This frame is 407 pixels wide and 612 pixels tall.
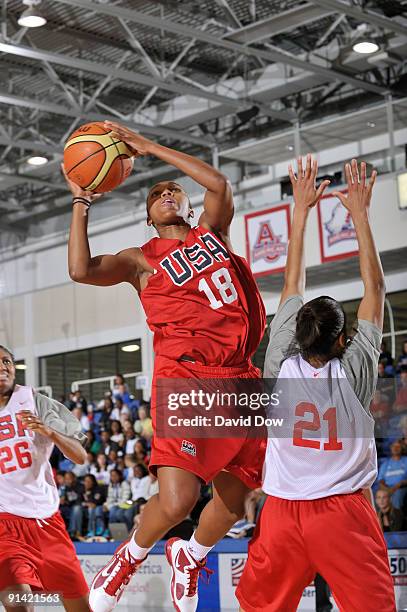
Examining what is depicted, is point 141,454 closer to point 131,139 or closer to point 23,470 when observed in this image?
point 23,470

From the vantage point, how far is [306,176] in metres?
4.13

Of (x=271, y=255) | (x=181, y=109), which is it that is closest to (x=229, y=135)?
(x=181, y=109)

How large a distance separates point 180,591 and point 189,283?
147cm

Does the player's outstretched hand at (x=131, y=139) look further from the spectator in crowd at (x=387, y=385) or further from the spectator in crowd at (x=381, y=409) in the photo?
the spectator in crowd at (x=387, y=385)

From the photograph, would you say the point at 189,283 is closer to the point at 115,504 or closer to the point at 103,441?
the point at 115,504

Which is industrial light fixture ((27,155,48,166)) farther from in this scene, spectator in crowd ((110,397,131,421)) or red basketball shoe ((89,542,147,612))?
red basketball shoe ((89,542,147,612))

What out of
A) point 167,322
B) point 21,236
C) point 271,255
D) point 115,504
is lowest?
point 115,504

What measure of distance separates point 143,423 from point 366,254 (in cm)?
1203

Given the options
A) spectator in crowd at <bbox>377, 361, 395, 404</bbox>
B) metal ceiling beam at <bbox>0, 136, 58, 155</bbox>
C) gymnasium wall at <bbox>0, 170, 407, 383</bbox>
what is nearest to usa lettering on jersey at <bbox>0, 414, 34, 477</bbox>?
spectator in crowd at <bbox>377, 361, 395, 404</bbox>

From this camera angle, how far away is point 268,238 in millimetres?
15555

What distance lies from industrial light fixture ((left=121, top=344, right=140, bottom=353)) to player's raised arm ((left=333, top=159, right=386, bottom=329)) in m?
16.7

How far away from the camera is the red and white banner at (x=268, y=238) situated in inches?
603

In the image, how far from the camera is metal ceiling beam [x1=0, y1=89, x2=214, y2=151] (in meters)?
17.2

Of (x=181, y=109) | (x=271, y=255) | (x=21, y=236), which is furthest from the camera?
(x=21, y=236)
